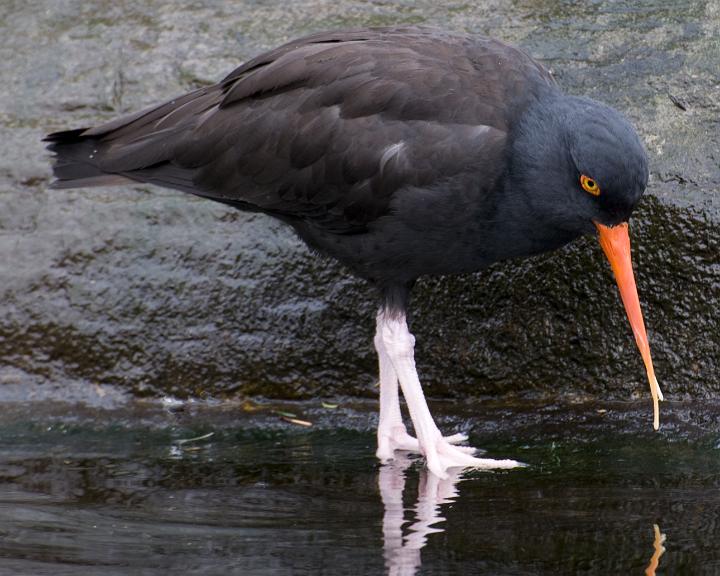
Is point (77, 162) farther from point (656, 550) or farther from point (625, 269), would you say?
point (656, 550)

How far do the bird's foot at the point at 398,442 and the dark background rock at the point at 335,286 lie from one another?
0.60 meters

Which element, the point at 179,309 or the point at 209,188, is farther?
the point at 179,309

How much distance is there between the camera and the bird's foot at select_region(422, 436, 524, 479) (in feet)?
15.6

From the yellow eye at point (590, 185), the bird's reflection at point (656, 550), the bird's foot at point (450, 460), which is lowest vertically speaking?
the bird's reflection at point (656, 550)

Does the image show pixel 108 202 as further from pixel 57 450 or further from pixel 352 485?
pixel 352 485

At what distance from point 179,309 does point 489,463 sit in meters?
1.89

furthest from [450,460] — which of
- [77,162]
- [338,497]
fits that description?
[77,162]

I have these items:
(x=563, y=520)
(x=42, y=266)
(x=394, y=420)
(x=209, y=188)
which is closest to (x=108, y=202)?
(x=42, y=266)

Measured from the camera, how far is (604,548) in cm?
362

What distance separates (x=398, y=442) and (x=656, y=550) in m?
1.70

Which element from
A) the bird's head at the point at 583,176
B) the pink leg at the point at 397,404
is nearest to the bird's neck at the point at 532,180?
the bird's head at the point at 583,176

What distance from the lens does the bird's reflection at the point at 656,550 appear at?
3.42 metres

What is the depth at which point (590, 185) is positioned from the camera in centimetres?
461

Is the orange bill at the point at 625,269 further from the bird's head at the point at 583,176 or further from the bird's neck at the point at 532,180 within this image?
the bird's neck at the point at 532,180
